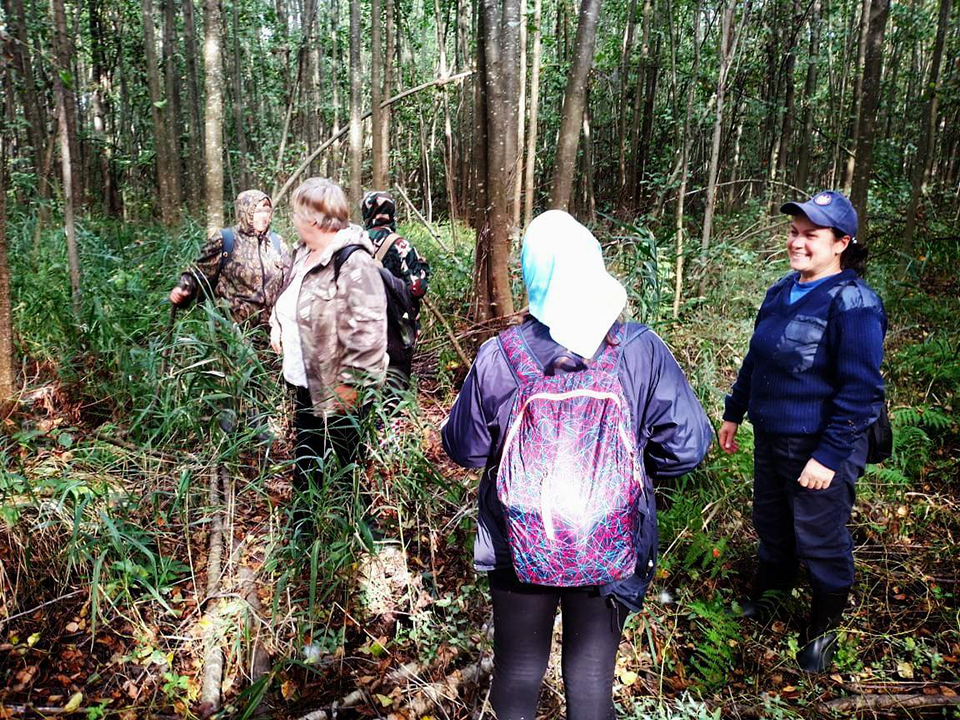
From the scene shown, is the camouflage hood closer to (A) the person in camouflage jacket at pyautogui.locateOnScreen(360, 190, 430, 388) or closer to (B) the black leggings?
(A) the person in camouflage jacket at pyautogui.locateOnScreen(360, 190, 430, 388)

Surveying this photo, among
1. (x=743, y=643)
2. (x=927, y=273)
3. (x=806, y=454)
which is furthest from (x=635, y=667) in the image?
(x=927, y=273)

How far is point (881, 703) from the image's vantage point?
2389 millimetres

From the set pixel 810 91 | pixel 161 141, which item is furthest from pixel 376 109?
pixel 810 91

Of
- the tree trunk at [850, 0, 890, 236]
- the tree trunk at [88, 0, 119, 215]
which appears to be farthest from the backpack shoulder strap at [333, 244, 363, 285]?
the tree trunk at [88, 0, 119, 215]

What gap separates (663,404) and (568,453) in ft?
1.02

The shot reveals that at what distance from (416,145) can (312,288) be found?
1596cm

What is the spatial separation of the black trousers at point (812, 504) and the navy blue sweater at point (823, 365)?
10 centimetres

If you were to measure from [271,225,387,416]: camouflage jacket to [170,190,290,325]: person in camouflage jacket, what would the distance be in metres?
1.48

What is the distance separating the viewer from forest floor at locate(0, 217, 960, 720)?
95.2 inches

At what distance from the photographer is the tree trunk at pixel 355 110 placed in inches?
312

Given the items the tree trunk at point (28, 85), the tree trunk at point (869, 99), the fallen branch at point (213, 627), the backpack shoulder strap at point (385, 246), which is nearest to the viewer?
the fallen branch at point (213, 627)

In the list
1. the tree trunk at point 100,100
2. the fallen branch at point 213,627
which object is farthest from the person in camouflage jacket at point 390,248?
the tree trunk at point 100,100

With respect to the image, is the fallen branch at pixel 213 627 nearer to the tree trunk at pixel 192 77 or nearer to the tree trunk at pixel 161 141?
the tree trunk at pixel 161 141

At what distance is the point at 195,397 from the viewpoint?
3.22 metres
